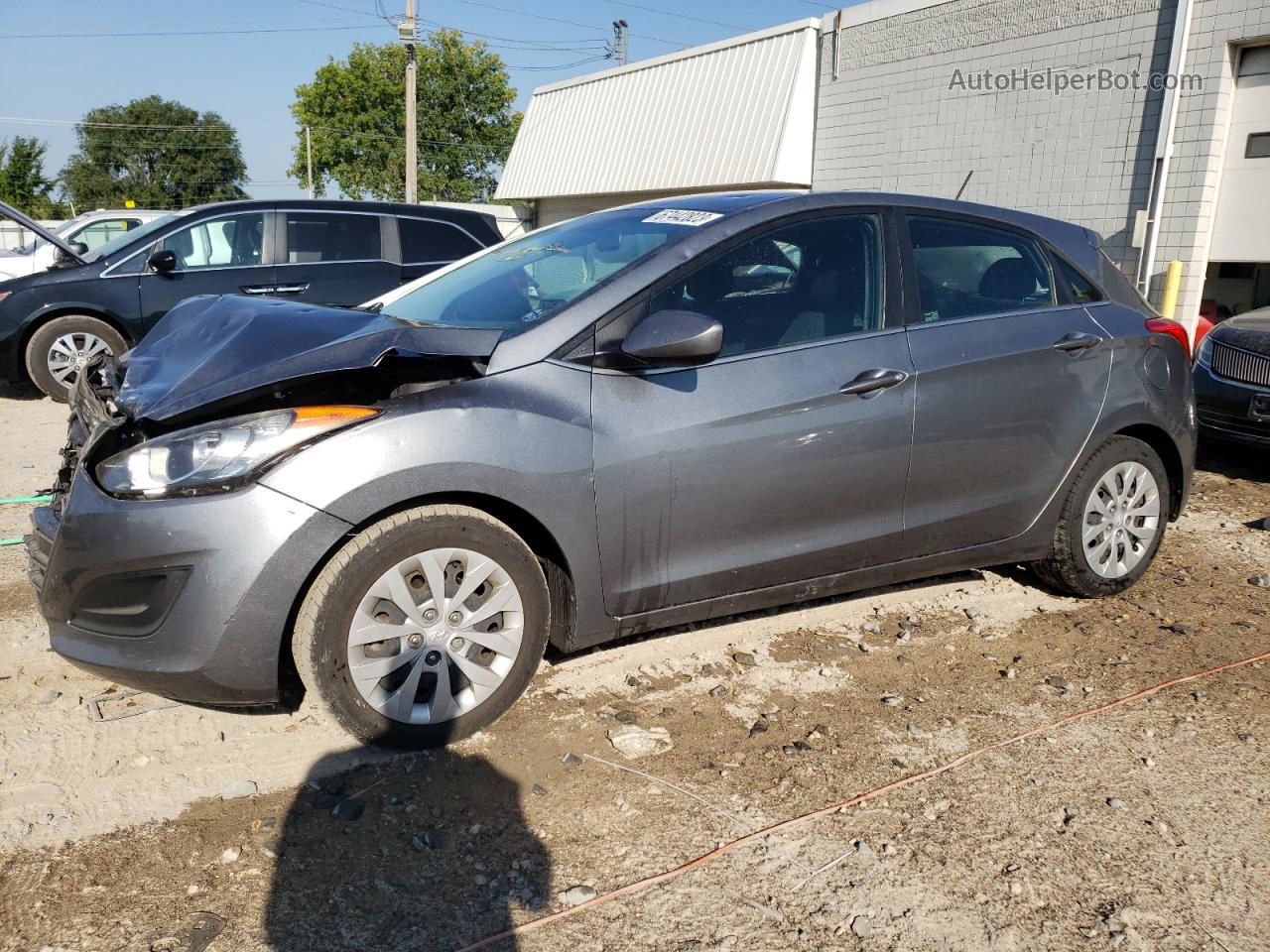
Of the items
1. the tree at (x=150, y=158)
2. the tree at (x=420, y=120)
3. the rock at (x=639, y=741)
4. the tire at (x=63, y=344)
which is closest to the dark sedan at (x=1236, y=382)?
the rock at (x=639, y=741)

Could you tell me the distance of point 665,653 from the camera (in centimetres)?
382

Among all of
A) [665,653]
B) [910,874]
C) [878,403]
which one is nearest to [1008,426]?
[878,403]

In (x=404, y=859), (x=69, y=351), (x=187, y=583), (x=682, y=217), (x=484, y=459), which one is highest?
(x=682, y=217)

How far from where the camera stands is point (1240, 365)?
6.96m

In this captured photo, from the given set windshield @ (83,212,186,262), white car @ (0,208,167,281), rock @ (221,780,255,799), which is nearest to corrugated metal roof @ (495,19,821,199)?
white car @ (0,208,167,281)

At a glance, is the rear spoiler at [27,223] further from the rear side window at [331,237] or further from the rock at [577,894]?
the rock at [577,894]

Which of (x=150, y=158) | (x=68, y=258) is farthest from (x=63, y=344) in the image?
(x=150, y=158)

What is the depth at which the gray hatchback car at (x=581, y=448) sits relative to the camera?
2740 mm

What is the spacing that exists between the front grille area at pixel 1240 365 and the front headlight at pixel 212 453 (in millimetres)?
6471

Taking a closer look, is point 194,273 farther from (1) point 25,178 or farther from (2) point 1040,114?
(1) point 25,178

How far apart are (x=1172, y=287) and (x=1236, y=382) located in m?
3.74

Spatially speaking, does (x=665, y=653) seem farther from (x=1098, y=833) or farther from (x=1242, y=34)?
(x=1242, y=34)

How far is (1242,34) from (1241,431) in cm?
497

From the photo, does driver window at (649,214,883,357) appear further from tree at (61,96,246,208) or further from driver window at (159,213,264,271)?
tree at (61,96,246,208)
